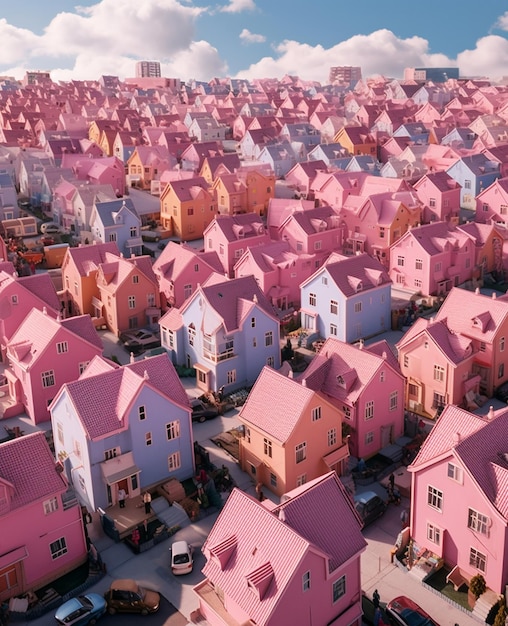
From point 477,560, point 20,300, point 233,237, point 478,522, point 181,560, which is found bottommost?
point 181,560

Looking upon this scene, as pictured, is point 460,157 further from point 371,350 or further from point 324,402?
point 324,402

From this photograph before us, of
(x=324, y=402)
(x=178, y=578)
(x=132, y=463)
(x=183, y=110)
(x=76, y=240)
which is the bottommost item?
(x=178, y=578)

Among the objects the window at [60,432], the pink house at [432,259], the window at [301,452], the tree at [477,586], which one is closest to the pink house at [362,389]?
the window at [301,452]

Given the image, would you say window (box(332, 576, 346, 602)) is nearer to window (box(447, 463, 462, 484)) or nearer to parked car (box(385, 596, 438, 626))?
parked car (box(385, 596, 438, 626))

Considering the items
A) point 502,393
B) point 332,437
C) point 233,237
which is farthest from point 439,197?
point 332,437

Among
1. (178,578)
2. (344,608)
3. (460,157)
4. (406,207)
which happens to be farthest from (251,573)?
(460,157)

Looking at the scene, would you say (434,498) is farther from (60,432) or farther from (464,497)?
(60,432)

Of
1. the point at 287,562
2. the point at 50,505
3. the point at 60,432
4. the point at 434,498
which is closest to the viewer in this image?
the point at 287,562
